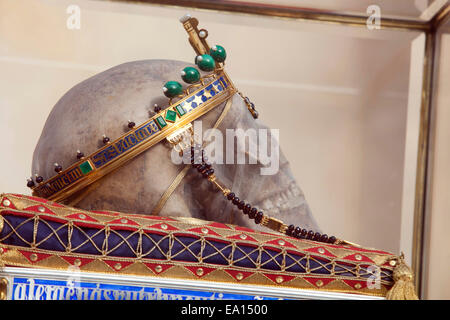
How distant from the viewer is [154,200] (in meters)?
1.24

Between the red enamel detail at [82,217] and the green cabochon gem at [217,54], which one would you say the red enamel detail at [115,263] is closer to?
the red enamel detail at [82,217]

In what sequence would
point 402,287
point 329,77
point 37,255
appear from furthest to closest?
point 329,77
point 402,287
point 37,255

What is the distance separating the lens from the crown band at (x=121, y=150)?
1.21m

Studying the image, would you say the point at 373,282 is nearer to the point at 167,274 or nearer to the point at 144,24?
the point at 167,274

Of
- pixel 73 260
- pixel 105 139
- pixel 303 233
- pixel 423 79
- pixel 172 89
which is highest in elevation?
pixel 423 79

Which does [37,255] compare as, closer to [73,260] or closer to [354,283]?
[73,260]

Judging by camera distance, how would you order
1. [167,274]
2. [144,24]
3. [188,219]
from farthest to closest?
[144,24] < [188,219] < [167,274]

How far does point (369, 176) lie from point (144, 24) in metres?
0.67

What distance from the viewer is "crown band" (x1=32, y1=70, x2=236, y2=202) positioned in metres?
1.21

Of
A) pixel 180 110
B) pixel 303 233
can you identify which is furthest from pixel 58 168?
pixel 303 233

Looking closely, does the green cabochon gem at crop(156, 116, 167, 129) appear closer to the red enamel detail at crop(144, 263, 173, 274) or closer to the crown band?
the crown band

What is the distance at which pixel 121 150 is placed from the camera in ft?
3.98

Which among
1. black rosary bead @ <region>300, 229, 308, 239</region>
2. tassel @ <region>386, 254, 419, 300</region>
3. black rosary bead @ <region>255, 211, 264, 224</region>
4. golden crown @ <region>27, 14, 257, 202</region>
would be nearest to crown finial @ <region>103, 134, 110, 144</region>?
golden crown @ <region>27, 14, 257, 202</region>

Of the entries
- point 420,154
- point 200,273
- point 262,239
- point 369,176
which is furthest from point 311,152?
point 200,273
